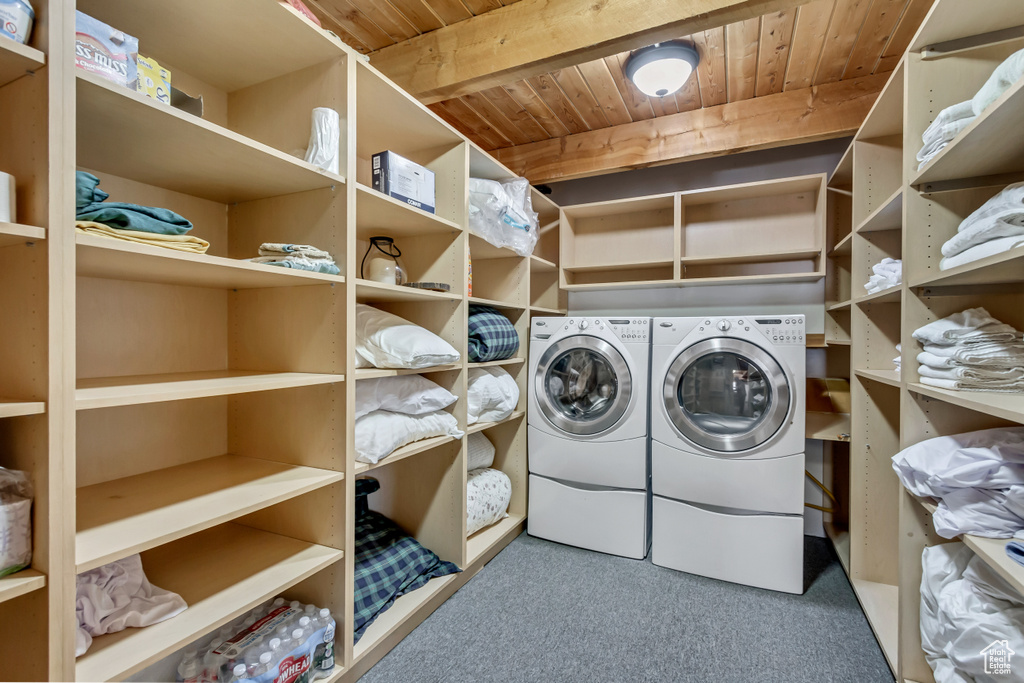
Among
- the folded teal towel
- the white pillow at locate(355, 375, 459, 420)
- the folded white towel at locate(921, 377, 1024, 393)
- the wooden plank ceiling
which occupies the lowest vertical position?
the white pillow at locate(355, 375, 459, 420)

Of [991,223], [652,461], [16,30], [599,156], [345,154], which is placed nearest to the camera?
[16,30]

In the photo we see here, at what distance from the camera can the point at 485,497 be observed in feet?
7.61

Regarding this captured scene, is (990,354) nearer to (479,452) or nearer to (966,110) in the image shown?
(966,110)

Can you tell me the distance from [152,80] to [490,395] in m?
1.64

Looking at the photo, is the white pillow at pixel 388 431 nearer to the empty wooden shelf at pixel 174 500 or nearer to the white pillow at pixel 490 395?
the empty wooden shelf at pixel 174 500

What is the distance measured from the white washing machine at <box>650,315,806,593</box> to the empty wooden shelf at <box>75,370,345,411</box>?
62.7 inches

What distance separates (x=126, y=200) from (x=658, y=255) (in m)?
2.68

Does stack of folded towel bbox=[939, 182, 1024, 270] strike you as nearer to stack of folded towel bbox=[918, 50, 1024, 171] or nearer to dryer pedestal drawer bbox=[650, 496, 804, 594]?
stack of folded towel bbox=[918, 50, 1024, 171]

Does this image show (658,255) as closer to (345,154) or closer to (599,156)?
(599,156)

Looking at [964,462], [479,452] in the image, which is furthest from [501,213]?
[964,462]

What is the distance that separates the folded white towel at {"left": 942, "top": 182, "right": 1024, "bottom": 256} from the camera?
106 centimetres

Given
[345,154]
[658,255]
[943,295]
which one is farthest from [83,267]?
[658,255]

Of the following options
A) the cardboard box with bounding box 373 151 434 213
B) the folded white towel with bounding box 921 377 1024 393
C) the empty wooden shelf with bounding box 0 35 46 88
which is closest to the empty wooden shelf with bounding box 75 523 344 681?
the empty wooden shelf with bounding box 0 35 46 88

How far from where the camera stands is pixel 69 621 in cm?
84
